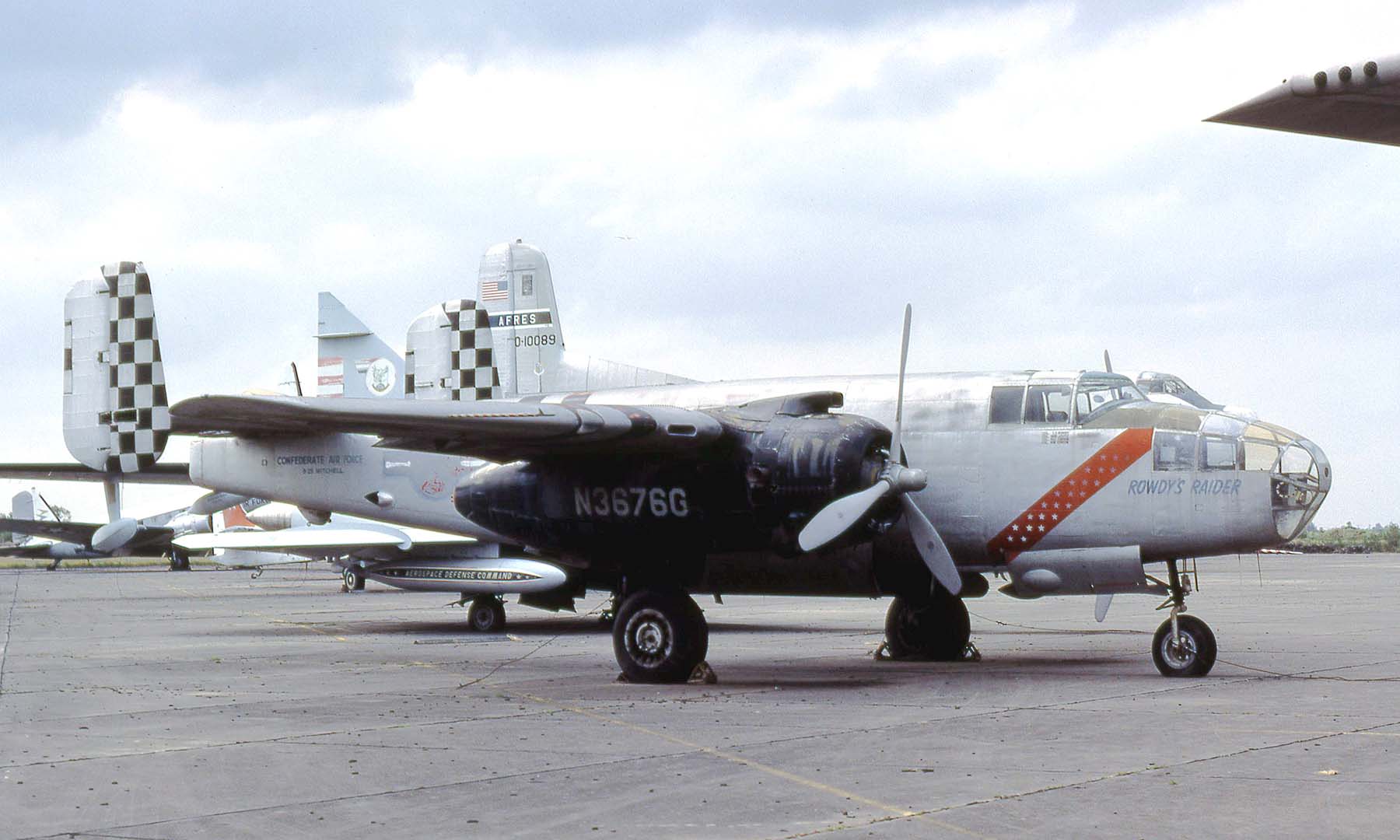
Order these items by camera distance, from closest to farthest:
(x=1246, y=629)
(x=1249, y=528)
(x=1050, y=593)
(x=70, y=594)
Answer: (x=1249, y=528) → (x=1050, y=593) → (x=1246, y=629) → (x=70, y=594)

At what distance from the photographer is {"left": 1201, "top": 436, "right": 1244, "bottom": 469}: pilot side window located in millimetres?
14492

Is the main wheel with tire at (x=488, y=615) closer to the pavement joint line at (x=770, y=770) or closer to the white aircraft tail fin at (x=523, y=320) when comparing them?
the white aircraft tail fin at (x=523, y=320)

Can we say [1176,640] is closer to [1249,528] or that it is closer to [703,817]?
[1249,528]

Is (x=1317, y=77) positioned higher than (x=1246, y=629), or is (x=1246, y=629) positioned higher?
(x=1317, y=77)

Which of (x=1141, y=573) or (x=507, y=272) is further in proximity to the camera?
(x=507, y=272)

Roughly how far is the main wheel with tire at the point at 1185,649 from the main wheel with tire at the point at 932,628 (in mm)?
3314

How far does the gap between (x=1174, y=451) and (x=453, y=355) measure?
12755 mm

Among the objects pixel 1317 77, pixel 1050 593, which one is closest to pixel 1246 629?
pixel 1050 593

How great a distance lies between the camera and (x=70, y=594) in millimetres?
45156

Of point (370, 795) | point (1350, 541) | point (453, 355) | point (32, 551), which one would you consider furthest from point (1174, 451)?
point (1350, 541)

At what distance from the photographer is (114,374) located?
19.4 metres

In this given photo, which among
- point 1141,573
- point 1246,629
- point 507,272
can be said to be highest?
point 507,272

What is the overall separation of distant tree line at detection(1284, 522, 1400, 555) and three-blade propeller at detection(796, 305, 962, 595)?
76.9 meters

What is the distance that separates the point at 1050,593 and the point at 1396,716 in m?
4.94
